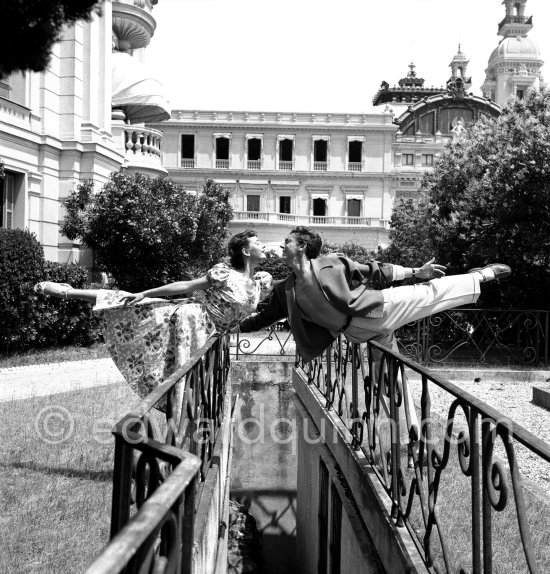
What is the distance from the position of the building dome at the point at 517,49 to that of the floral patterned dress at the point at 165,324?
8536 cm

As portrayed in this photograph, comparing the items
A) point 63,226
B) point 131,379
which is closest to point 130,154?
point 63,226

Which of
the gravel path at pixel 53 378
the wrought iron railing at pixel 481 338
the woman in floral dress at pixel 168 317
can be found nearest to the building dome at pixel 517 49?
the wrought iron railing at pixel 481 338

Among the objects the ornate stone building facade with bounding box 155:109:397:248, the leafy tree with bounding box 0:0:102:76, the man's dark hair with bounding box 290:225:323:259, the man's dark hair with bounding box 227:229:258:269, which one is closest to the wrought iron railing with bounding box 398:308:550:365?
the man's dark hair with bounding box 227:229:258:269

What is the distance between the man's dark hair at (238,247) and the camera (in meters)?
5.39

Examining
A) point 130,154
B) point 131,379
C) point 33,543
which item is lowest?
point 33,543

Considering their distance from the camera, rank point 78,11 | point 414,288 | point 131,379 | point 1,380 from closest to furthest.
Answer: point 78,11 → point 414,288 → point 131,379 → point 1,380

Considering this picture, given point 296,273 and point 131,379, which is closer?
point 296,273

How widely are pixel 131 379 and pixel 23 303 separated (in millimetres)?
8081

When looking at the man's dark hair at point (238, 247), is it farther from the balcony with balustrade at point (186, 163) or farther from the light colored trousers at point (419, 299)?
the balcony with balustrade at point (186, 163)

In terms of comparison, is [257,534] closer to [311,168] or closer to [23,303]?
[23,303]

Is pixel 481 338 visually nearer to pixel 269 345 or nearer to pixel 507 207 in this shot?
pixel 507 207

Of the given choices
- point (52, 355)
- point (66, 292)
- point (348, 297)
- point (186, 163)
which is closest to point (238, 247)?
point (348, 297)

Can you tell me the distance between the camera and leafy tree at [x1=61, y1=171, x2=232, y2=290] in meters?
16.5

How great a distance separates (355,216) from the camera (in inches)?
2140
